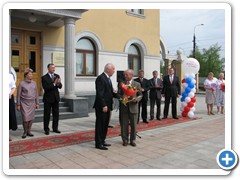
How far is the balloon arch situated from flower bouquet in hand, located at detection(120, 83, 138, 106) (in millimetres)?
4708

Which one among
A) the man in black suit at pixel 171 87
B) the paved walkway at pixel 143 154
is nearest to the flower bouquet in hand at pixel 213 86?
the man in black suit at pixel 171 87

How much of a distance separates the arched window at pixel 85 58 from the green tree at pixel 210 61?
92.8ft

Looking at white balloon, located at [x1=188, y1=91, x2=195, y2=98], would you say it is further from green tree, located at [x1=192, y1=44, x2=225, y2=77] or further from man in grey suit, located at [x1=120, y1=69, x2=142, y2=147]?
green tree, located at [x1=192, y1=44, x2=225, y2=77]

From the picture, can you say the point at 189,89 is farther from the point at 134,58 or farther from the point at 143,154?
the point at 134,58

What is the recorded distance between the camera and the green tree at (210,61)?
3789 cm

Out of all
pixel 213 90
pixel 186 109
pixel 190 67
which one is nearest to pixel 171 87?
pixel 186 109

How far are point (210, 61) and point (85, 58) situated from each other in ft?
102

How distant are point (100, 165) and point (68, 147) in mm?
1361

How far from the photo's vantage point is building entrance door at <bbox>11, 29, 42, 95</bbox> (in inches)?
406
